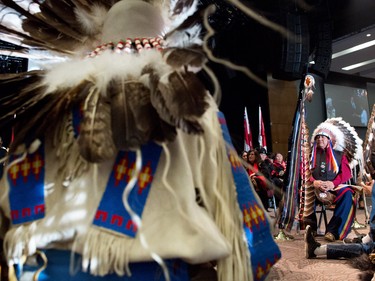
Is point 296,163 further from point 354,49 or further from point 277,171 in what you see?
point 354,49

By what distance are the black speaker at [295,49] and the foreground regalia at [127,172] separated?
5.20m

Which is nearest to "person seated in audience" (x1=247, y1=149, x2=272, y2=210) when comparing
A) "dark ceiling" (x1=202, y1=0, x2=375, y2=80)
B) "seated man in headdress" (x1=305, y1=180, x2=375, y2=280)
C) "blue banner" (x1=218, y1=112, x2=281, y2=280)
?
"dark ceiling" (x1=202, y1=0, x2=375, y2=80)

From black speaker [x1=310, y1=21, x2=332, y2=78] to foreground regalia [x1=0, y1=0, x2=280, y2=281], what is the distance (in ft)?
21.7

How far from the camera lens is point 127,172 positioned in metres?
0.72

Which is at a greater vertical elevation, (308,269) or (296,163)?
(296,163)

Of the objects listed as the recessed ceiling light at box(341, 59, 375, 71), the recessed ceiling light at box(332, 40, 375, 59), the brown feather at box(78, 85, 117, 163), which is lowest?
the brown feather at box(78, 85, 117, 163)

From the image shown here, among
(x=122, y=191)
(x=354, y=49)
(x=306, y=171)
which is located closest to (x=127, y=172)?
(x=122, y=191)

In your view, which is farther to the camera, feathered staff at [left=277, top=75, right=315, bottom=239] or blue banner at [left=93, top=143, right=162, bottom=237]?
feathered staff at [left=277, top=75, right=315, bottom=239]

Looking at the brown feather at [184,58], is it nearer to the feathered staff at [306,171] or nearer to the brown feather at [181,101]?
the brown feather at [181,101]

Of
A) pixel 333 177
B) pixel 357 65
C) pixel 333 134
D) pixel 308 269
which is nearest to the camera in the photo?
pixel 308 269

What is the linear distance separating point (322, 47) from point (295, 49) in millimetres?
621

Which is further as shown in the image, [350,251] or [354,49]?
[354,49]

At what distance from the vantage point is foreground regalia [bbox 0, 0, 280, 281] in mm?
665

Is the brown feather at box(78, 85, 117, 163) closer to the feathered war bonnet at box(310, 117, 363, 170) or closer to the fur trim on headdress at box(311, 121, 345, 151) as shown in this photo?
the feathered war bonnet at box(310, 117, 363, 170)
